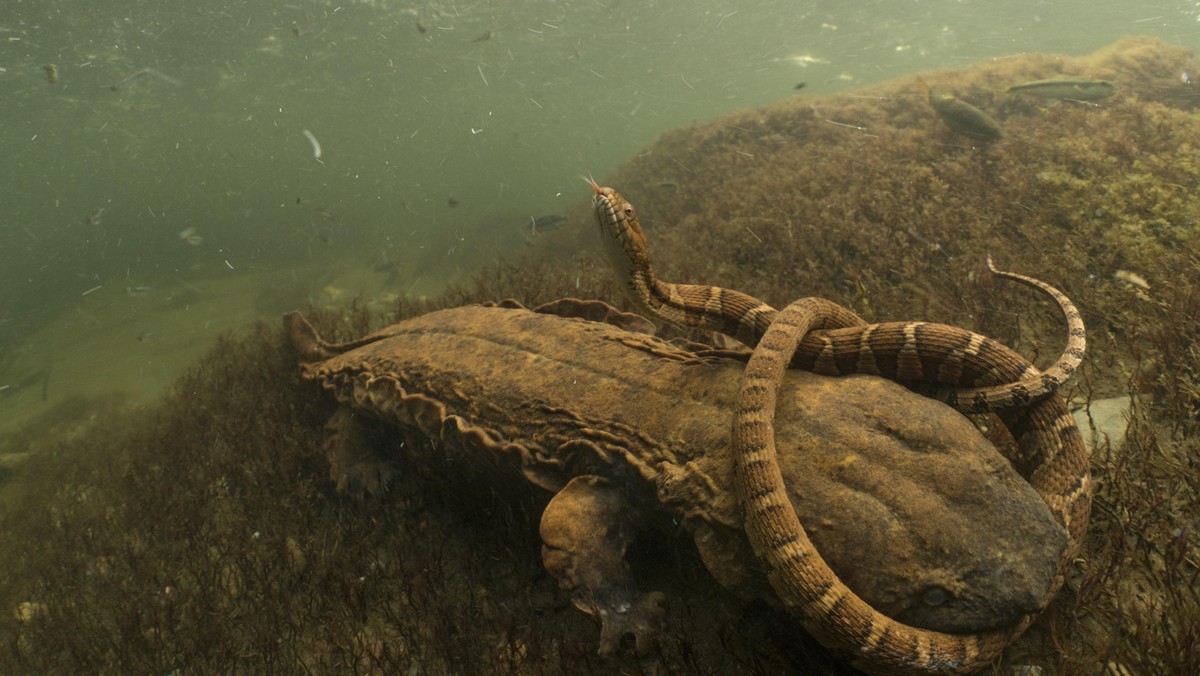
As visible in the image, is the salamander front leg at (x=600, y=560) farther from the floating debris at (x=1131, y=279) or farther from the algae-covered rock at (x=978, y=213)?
the floating debris at (x=1131, y=279)

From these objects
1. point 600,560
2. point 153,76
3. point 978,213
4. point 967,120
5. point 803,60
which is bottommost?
point 803,60

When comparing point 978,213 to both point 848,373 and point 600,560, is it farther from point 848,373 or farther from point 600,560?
Answer: point 600,560

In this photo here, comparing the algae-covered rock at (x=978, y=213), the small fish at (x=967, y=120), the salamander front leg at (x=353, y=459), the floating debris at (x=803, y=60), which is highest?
the small fish at (x=967, y=120)

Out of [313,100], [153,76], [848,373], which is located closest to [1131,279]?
[848,373]

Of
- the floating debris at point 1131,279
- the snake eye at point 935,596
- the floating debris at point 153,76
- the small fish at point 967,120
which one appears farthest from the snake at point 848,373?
the floating debris at point 153,76

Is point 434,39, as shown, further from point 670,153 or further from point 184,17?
point 670,153

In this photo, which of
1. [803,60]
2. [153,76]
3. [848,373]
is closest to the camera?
[848,373]
